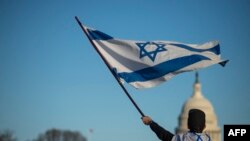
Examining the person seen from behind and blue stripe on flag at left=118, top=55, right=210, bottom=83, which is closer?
the person seen from behind

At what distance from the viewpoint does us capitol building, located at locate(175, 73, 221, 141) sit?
141 m

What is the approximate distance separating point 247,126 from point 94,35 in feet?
8.76

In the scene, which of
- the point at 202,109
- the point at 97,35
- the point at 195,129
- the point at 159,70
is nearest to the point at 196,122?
the point at 195,129

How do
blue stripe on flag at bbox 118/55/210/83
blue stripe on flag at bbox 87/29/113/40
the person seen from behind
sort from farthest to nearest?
blue stripe on flag at bbox 87/29/113/40 < blue stripe on flag at bbox 118/55/210/83 < the person seen from behind

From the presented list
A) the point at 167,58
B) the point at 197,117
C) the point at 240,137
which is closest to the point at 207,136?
the point at 197,117

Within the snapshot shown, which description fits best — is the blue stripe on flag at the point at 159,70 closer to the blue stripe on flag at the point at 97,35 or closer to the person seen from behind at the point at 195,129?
the blue stripe on flag at the point at 97,35

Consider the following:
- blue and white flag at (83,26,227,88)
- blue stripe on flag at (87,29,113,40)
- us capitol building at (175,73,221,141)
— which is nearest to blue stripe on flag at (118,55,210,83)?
blue and white flag at (83,26,227,88)

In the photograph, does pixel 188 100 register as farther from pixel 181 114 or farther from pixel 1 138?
pixel 1 138

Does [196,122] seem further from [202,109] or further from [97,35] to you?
[202,109]

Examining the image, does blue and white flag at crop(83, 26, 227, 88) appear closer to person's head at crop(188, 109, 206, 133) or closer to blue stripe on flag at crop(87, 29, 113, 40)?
blue stripe on flag at crop(87, 29, 113, 40)

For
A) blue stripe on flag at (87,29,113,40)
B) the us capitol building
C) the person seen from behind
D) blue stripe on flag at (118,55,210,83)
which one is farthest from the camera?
the us capitol building

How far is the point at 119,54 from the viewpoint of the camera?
10.9 m

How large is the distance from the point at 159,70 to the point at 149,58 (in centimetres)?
32

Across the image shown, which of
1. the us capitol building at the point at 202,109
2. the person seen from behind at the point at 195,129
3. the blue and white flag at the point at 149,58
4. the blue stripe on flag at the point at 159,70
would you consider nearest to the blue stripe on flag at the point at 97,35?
the blue and white flag at the point at 149,58
